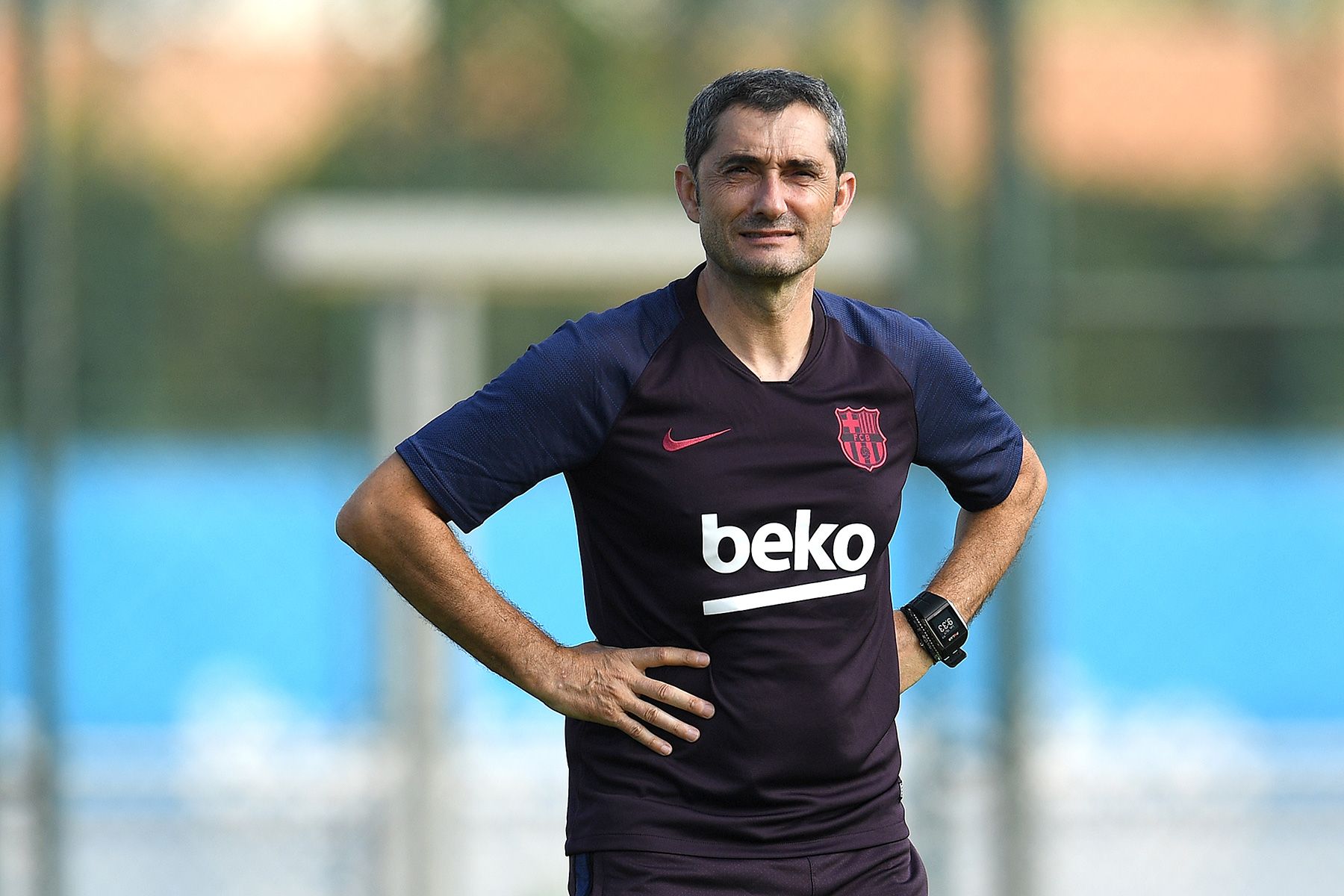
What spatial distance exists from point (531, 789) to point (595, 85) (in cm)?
251

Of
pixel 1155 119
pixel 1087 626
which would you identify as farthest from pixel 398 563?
pixel 1155 119

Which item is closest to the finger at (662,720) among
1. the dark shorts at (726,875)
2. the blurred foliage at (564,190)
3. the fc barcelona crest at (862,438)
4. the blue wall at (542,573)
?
the dark shorts at (726,875)

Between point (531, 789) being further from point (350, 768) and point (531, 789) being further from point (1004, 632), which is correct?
point (1004, 632)

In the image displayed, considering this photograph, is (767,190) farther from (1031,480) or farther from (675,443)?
(1031,480)

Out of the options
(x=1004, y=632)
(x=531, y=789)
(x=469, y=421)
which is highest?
(x=469, y=421)

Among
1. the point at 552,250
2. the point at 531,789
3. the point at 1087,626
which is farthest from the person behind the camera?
the point at 1087,626

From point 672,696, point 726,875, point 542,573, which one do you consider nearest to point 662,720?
point 672,696

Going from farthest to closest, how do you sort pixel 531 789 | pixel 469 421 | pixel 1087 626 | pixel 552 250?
pixel 1087 626, pixel 531 789, pixel 552 250, pixel 469 421

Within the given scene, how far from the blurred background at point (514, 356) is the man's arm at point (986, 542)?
235cm

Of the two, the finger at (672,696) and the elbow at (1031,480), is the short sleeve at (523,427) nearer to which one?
the finger at (672,696)

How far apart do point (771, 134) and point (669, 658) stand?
81cm

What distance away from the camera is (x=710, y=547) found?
2.45m

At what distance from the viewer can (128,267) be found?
17.9 ft

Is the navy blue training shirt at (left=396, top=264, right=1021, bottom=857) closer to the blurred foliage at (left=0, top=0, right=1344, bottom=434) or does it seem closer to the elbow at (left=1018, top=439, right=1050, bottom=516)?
the elbow at (left=1018, top=439, right=1050, bottom=516)
